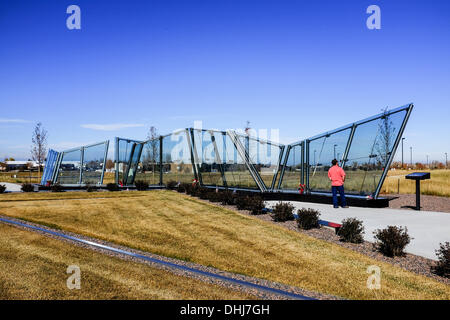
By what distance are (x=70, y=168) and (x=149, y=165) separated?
935cm

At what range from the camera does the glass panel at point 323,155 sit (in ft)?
50.8

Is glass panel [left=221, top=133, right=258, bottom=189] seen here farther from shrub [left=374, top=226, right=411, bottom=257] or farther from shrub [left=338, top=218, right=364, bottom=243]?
shrub [left=374, top=226, right=411, bottom=257]

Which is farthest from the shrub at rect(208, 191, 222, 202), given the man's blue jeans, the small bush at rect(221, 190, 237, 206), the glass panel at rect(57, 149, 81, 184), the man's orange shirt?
the glass panel at rect(57, 149, 81, 184)

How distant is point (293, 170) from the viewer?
59.4 ft

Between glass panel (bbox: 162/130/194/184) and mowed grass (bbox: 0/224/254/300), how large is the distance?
59.5 ft

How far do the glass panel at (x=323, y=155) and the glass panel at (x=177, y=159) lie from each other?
10.7 m

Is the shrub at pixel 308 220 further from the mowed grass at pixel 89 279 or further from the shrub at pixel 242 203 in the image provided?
the mowed grass at pixel 89 279

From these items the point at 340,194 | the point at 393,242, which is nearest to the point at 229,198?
the point at 340,194

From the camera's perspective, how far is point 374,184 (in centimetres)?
1394

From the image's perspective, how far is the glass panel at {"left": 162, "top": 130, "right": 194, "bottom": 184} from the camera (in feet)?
85.4

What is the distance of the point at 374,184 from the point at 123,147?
79.5 ft

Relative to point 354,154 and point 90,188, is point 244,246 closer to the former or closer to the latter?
point 354,154

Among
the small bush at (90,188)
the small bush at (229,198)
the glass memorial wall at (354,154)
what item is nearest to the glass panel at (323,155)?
the glass memorial wall at (354,154)
